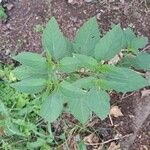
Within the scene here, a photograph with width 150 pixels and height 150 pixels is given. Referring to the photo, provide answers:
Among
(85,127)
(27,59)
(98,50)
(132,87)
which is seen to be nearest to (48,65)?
(27,59)

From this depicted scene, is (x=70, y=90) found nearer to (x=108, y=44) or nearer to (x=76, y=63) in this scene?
(x=76, y=63)

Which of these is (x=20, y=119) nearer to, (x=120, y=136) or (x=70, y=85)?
(x=120, y=136)

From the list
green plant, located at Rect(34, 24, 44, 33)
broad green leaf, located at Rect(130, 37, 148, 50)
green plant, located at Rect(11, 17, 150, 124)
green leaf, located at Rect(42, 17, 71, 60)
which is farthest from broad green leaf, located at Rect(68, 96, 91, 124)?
green plant, located at Rect(34, 24, 44, 33)

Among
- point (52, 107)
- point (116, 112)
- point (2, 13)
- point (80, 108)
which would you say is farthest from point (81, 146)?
point (2, 13)

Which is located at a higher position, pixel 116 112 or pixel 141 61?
pixel 141 61

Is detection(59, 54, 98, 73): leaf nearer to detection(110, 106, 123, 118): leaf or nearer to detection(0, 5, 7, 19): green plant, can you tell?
detection(110, 106, 123, 118): leaf

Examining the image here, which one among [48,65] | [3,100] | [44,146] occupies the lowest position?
[44,146]

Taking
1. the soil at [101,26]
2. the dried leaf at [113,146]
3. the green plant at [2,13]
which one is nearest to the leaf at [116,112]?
the soil at [101,26]
